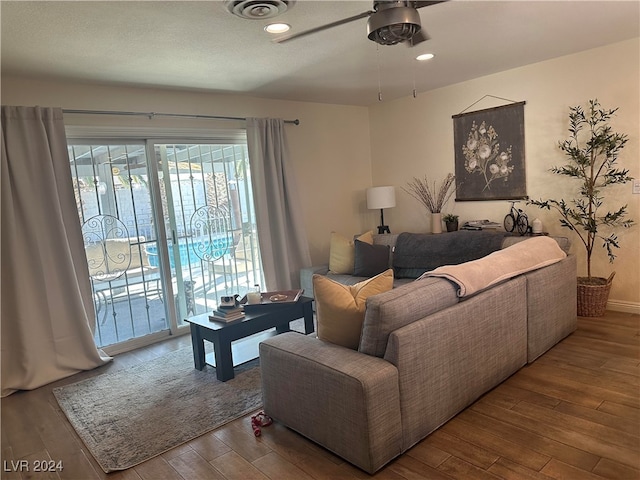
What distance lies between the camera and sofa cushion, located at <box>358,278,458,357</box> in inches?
83.3

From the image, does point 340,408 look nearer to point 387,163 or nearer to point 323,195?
point 323,195

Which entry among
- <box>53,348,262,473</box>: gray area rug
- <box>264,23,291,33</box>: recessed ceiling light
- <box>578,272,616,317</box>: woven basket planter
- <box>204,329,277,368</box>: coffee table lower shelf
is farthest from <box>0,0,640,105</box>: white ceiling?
<box>53,348,262,473</box>: gray area rug

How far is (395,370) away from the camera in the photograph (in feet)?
6.72

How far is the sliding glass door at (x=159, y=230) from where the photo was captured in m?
3.91

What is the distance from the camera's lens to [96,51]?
2891 millimetres

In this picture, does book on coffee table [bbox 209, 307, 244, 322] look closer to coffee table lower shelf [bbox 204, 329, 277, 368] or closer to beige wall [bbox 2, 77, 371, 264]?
coffee table lower shelf [bbox 204, 329, 277, 368]

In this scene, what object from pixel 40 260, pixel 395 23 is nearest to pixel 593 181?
pixel 395 23

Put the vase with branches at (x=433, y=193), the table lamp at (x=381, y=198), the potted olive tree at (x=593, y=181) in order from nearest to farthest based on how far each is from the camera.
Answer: the potted olive tree at (x=593, y=181) → the vase with branches at (x=433, y=193) → the table lamp at (x=381, y=198)

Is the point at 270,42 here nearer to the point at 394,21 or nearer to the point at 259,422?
the point at 394,21

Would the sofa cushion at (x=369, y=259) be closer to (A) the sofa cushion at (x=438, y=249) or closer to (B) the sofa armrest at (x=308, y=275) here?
(A) the sofa cushion at (x=438, y=249)

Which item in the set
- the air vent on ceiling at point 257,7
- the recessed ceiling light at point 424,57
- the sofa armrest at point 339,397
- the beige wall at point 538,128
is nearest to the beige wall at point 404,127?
the beige wall at point 538,128

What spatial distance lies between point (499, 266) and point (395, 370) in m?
1.11

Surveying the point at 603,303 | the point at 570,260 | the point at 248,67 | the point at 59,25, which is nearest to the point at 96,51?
the point at 59,25

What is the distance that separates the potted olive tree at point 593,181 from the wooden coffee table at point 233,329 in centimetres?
252
